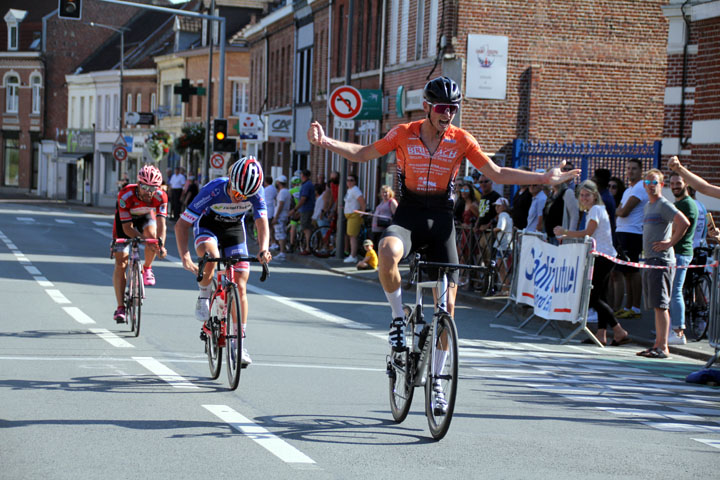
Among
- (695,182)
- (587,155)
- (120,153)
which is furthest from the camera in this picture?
(120,153)

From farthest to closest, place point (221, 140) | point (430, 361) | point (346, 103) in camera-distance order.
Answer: point (221, 140) → point (346, 103) → point (430, 361)

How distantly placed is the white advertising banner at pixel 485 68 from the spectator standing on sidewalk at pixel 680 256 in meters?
16.4

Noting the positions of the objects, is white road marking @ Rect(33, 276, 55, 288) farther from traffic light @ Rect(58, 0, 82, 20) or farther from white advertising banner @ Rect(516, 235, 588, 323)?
traffic light @ Rect(58, 0, 82, 20)

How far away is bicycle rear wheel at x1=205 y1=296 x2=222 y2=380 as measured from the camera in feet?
32.2

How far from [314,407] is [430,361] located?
4.32ft

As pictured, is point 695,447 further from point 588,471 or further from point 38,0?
point 38,0

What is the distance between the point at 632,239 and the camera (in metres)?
17.1

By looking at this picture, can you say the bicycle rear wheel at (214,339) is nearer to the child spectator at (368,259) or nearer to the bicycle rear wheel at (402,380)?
the bicycle rear wheel at (402,380)

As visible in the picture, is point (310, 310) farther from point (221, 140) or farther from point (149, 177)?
point (221, 140)

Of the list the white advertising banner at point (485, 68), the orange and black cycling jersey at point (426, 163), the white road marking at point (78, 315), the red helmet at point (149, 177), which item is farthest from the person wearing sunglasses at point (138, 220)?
the white advertising banner at point (485, 68)

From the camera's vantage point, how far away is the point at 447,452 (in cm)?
723

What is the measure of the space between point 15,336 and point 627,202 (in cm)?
858

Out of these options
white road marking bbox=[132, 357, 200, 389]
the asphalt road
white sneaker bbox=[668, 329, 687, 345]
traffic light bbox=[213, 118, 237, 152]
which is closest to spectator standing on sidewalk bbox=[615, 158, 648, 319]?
the asphalt road

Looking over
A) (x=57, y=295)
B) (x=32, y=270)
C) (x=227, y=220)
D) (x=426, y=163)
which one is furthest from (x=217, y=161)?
(x=426, y=163)
